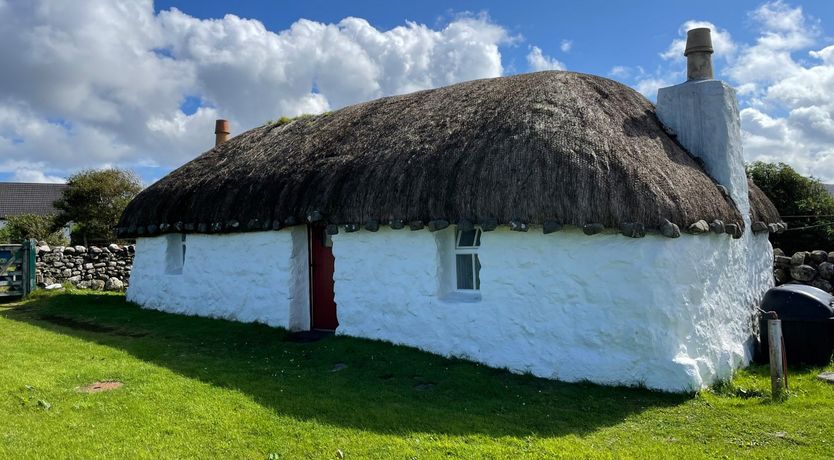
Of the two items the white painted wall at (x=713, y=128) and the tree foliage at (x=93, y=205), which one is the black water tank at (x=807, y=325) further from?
the tree foliage at (x=93, y=205)

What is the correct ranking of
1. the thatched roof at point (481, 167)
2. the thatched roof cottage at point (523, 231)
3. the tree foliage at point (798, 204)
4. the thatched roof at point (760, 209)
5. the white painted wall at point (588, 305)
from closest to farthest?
1. the white painted wall at point (588, 305)
2. the thatched roof cottage at point (523, 231)
3. the thatched roof at point (481, 167)
4. the thatched roof at point (760, 209)
5. the tree foliage at point (798, 204)

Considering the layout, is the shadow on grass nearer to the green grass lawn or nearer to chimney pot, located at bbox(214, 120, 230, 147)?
the green grass lawn

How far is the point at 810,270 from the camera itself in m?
12.5

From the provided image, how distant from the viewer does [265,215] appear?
11.3 metres

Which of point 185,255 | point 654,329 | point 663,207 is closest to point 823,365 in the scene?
point 654,329

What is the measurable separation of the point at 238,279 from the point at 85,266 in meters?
9.46

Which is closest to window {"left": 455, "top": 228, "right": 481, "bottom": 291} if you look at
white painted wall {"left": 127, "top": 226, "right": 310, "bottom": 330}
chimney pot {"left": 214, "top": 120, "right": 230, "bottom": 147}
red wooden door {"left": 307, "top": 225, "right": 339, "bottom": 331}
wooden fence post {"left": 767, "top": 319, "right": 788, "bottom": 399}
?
red wooden door {"left": 307, "top": 225, "right": 339, "bottom": 331}

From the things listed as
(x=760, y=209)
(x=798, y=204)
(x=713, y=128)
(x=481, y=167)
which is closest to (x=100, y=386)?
(x=481, y=167)

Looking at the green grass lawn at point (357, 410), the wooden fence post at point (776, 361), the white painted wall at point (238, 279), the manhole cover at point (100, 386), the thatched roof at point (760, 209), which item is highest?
the thatched roof at point (760, 209)

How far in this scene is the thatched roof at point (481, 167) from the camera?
7.87 meters

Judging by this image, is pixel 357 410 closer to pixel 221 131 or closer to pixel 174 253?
pixel 174 253

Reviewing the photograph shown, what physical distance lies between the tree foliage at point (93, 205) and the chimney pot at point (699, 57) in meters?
25.2

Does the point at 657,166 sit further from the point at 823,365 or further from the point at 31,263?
the point at 31,263

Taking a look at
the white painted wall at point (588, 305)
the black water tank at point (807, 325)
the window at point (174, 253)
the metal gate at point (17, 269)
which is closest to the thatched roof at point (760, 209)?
the white painted wall at point (588, 305)
